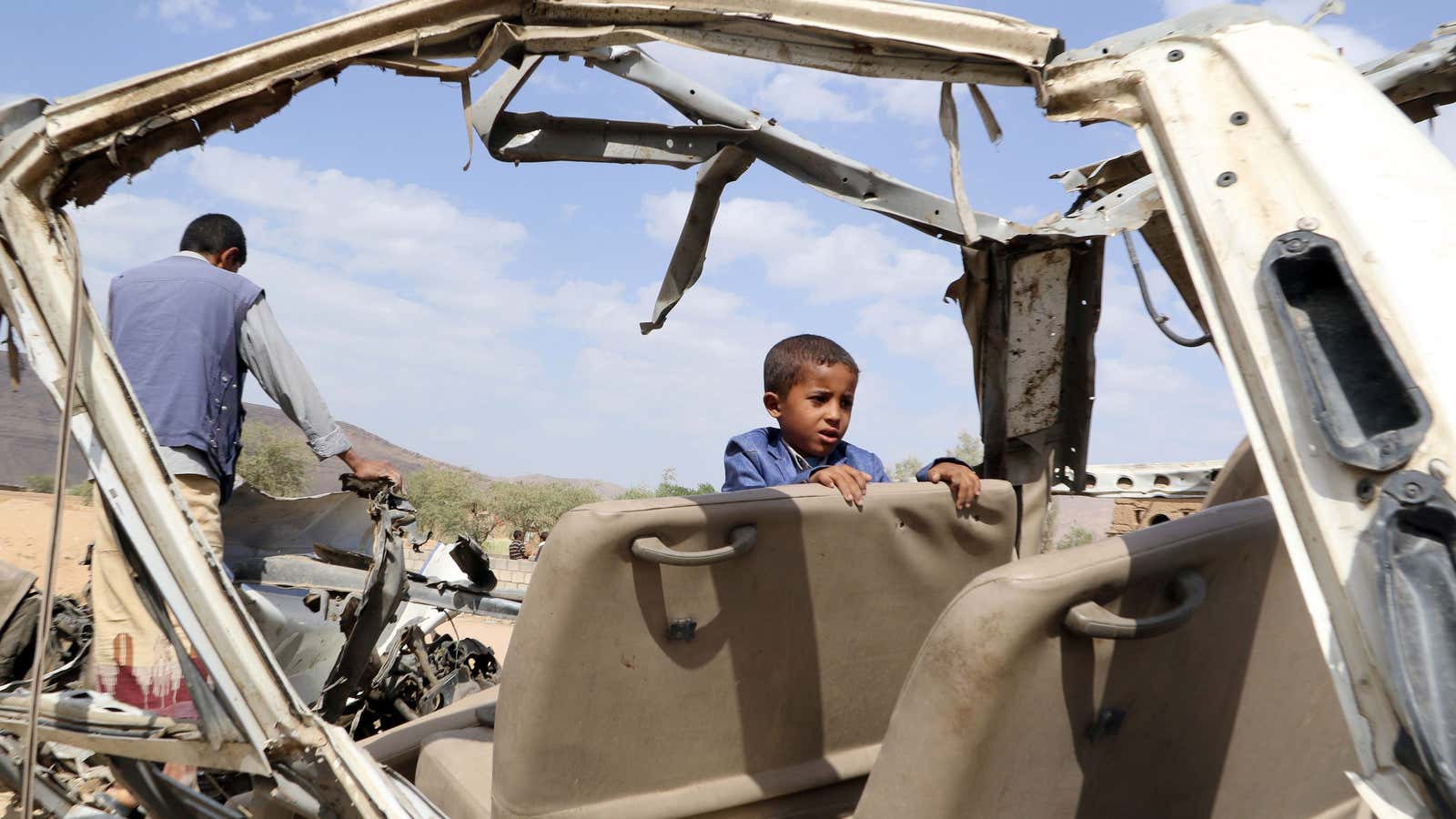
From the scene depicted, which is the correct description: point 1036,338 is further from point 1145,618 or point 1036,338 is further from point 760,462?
point 1145,618

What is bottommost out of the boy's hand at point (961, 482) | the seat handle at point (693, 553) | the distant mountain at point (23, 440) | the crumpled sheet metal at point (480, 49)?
the seat handle at point (693, 553)

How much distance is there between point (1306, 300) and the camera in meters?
1.18

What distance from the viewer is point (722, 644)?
2.14 meters

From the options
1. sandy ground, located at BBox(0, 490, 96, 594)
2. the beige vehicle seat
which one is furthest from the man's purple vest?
sandy ground, located at BBox(0, 490, 96, 594)

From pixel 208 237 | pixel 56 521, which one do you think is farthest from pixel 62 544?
pixel 56 521

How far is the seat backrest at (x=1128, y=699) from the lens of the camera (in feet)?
4.95

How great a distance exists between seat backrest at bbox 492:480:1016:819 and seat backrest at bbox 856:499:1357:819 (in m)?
0.56

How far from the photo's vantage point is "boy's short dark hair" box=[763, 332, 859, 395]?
341 centimetres

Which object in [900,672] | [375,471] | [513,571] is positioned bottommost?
[513,571]

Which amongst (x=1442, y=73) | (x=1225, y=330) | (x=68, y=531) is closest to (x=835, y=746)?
(x=1225, y=330)

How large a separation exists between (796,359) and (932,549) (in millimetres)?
1209

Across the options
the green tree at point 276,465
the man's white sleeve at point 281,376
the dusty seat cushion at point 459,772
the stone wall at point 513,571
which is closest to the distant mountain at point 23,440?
the green tree at point 276,465

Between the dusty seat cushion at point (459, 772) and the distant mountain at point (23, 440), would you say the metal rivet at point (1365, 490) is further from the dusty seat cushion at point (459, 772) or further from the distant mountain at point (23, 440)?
the distant mountain at point (23, 440)

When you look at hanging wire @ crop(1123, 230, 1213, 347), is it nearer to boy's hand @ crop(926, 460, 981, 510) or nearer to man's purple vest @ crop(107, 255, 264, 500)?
boy's hand @ crop(926, 460, 981, 510)
